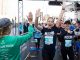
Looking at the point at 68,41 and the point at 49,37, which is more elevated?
the point at 49,37

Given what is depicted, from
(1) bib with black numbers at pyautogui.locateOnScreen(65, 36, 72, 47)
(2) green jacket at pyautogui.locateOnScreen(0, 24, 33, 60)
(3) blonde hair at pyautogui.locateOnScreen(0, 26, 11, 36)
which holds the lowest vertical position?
(1) bib with black numbers at pyautogui.locateOnScreen(65, 36, 72, 47)

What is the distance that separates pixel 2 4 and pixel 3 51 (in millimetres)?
10906

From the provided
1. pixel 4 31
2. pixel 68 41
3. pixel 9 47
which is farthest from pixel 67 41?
pixel 4 31

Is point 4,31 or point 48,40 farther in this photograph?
point 48,40

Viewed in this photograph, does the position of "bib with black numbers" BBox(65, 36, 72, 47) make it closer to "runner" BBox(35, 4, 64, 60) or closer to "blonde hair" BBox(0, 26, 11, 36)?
"runner" BBox(35, 4, 64, 60)

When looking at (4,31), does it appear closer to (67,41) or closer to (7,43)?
(7,43)

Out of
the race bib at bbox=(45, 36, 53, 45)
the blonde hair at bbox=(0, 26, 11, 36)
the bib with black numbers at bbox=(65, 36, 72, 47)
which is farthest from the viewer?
the bib with black numbers at bbox=(65, 36, 72, 47)

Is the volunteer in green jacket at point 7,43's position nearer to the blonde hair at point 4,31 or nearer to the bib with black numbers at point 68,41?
the blonde hair at point 4,31

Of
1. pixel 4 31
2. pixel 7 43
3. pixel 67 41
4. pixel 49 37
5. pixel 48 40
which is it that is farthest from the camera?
pixel 67 41

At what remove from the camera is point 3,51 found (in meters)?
2.68

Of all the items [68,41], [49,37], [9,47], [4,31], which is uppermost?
[4,31]

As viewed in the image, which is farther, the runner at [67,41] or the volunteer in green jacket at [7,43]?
the runner at [67,41]

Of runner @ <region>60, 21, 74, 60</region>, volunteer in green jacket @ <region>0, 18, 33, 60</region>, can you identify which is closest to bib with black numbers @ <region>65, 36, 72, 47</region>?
runner @ <region>60, 21, 74, 60</region>

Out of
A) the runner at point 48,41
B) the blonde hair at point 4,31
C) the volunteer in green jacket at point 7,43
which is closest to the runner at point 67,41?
the runner at point 48,41
